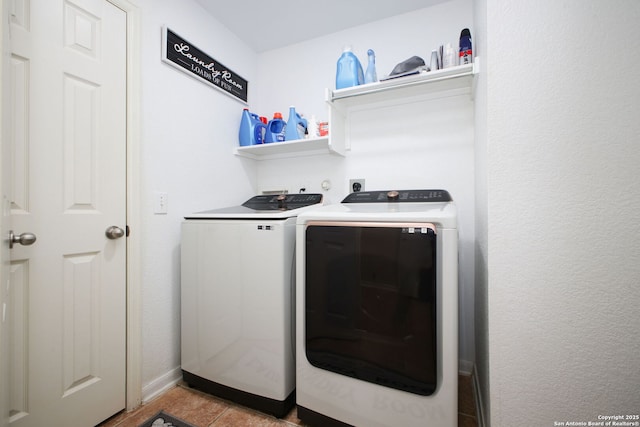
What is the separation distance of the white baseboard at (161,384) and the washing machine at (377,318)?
89 centimetres

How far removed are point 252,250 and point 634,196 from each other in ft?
4.98

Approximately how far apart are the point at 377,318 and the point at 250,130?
1726 millimetres

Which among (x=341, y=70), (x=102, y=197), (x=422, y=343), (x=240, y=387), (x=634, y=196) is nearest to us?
(x=634, y=196)

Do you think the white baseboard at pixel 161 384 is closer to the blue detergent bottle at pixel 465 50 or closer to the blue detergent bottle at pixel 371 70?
the blue detergent bottle at pixel 371 70

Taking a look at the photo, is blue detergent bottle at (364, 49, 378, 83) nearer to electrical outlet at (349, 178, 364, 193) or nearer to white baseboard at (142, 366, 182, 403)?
electrical outlet at (349, 178, 364, 193)

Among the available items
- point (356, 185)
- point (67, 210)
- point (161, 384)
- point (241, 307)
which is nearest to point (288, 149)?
point (356, 185)

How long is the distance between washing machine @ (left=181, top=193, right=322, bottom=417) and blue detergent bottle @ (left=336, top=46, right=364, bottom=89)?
1.01 m

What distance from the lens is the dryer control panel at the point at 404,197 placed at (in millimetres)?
1579

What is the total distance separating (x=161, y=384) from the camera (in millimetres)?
1568

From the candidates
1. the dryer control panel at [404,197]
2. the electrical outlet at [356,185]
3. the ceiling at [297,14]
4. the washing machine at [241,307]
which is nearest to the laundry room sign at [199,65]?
the ceiling at [297,14]

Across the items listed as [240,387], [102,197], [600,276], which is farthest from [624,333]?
[102,197]

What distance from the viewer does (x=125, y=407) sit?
1.41m

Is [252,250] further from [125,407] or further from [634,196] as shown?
[634,196]

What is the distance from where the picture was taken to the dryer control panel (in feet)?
5.18
